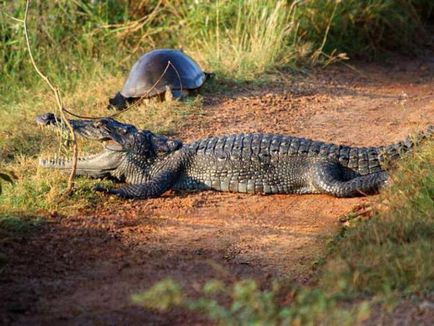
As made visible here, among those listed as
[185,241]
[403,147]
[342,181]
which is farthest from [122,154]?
[403,147]

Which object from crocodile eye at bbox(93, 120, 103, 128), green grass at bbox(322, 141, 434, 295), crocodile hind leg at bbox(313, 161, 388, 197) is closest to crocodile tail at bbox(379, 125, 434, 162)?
crocodile hind leg at bbox(313, 161, 388, 197)

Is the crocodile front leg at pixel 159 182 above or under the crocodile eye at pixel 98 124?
under

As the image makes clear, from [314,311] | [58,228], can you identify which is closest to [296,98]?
[58,228]

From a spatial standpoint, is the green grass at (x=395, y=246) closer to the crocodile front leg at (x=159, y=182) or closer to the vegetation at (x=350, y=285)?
the vegetation at (x=350, y=285)

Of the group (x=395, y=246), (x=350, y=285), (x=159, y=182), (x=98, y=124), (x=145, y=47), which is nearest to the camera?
(x=350, y=285)

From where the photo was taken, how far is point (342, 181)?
22.5 feet

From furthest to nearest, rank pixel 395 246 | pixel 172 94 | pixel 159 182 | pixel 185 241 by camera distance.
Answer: pixel 172 94
pixel 159 182
pixel 185 241
pixel 395 246

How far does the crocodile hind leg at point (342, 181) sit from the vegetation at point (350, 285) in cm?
103

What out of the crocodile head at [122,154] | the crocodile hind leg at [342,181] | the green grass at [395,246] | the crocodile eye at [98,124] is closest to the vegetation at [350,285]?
the green grass at [395,246]

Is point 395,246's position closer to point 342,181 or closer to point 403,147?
point 342,181

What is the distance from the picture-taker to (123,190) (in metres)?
6.83

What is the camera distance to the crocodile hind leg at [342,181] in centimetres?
666

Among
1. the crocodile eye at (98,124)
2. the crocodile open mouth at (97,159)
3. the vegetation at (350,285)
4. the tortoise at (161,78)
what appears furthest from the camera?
the tortoise at (161,78)

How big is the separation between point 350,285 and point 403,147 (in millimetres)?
2551
